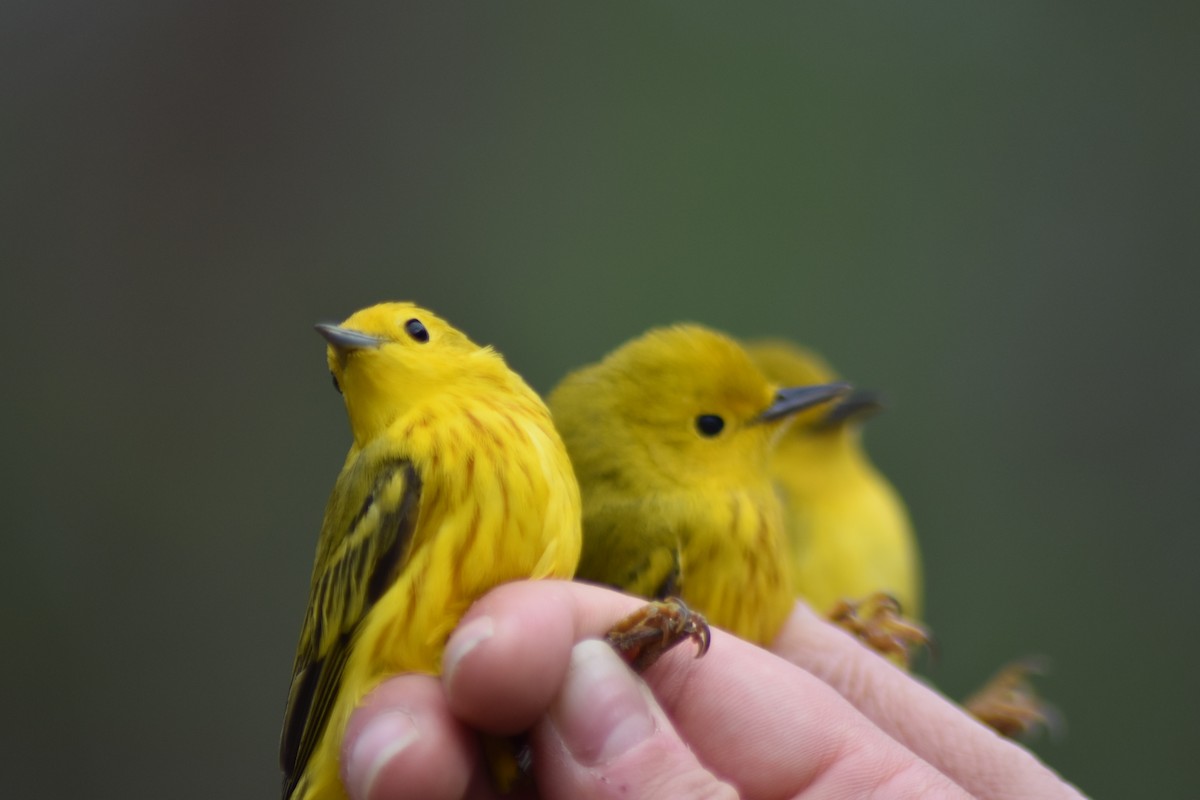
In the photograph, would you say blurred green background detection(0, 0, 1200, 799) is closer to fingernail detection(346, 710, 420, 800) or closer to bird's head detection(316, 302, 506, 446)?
bird's head detection(316, 302, 506, 446)

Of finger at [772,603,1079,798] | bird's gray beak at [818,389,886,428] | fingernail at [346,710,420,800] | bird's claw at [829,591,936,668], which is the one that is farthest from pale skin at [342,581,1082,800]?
bird's gray beak at [818,389,886,428]

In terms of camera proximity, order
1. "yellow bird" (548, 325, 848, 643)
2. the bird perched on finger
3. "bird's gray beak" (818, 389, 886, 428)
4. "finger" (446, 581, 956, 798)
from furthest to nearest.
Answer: "bird's gray beak" (818, 389, 886, 428) → the bird perched on finger → "yellow bird" (548, 325, 848, 643) → "finger" (446, 581, 956, 798)

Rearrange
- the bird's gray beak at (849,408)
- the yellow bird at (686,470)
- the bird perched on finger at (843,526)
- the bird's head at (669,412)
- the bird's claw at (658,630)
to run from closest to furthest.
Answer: the bird's claw at (658,630) < the yellow bird at (686,470) < the bird's head at (669,412) < the bird perched on finger at (843,526) < the bird's gray beak at (849,408)

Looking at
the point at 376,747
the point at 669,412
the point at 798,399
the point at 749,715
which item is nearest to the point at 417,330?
the point at 669,412

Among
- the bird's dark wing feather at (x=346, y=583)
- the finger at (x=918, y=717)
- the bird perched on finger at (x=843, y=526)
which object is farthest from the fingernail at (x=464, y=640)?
the bird perched on finger at (x=843, y=526)

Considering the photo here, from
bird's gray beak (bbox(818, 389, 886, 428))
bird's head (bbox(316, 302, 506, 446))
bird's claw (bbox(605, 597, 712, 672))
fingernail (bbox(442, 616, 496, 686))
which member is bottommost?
bird's gray beak (bbox(818, 389, 886, 428))

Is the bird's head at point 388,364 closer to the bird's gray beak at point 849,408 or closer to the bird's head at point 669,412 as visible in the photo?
the bird's head at point 669,412

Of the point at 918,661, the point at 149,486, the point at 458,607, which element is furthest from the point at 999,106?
the point at 458,607
